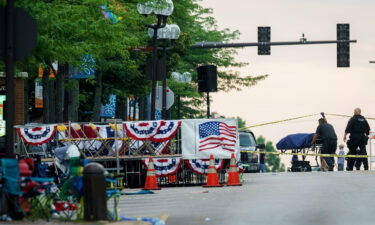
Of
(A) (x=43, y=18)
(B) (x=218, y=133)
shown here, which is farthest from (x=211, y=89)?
(A) (x=43, y=18)

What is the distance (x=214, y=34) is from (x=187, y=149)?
47.8 meters

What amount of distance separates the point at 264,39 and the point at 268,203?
23916 mm

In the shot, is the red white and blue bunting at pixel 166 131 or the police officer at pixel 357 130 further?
the police officer at pixel 357 130

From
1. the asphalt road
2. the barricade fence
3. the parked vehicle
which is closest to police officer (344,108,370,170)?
the parked vehicle

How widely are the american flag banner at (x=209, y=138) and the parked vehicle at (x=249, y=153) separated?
50.4ft

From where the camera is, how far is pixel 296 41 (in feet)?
148

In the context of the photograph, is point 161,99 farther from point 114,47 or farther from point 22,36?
point 22,36

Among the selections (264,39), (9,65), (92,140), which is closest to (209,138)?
(92,140)

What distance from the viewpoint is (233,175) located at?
2814 cm

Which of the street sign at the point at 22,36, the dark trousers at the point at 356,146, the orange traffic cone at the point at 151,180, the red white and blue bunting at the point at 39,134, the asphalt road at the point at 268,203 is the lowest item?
the asphalt road at the point at 268,203

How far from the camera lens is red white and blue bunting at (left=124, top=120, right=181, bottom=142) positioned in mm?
28094

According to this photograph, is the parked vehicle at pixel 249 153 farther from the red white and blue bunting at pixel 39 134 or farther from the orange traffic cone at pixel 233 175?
the red white and blue bunting at pixel 39 134

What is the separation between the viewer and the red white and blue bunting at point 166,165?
92.5 ft

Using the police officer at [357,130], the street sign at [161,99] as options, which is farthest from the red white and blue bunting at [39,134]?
the street sign at [161,99]
